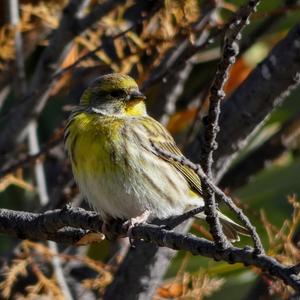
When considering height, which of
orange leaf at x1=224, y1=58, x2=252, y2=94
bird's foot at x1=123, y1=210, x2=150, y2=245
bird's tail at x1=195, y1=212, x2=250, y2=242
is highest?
orange leaf at x1=224, y1=58, x2=252, y2=94

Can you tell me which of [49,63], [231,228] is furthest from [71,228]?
[49,63]

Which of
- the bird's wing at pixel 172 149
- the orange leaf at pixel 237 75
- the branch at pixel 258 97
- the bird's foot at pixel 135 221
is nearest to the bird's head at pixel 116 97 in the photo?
the bird's wing at pixel 172 149

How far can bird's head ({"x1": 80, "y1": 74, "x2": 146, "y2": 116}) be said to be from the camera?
4.57 m

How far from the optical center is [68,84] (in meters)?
5.58

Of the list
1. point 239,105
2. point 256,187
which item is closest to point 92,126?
point 239,105

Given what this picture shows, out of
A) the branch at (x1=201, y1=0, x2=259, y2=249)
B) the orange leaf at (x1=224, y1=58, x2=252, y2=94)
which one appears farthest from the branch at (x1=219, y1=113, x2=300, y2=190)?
the branch at (x1=201, y1=0, x2=259, y2=249)

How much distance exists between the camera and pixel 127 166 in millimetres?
4055

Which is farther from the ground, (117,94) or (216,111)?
(216,111)

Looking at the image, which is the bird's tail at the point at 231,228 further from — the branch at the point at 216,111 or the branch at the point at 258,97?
the branch at the point at 216,111

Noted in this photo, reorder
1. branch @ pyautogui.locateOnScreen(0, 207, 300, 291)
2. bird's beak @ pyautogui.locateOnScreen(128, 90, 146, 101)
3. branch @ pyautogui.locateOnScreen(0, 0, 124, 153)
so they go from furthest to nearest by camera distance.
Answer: branch @ pyautogui.locateOnScreen(0, 0, 124, 153) → bird's beak @ pyautogui.locateOnScreen(128, 90, 146, 101) → branch @ pyautogui.locateOnScreen(0, 207, 300, 291)

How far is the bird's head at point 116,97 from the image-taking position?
15.0ft

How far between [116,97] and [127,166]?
715mm

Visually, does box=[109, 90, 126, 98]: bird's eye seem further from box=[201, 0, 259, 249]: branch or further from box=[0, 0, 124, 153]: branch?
box=[201, 0, 259, 249]: branch

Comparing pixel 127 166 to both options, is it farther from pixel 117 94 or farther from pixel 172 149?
pixel 117 94
